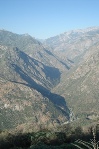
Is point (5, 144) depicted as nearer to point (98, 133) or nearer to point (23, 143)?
point (23, 143)

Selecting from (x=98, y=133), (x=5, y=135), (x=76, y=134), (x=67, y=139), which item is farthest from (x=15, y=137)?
(x=98, y=133)

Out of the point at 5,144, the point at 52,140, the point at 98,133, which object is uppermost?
the point at 5,144

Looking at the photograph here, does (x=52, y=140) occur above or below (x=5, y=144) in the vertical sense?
below

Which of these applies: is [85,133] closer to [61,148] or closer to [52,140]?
[52,140]

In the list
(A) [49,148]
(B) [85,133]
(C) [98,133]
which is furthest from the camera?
(B) [85,133]

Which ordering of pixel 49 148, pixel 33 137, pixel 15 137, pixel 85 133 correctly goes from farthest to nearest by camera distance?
pixel 85 133 < pixel 15 137 < pixel 33 137 < pixel 49 148

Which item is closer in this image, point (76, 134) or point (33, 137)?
point (33, 137)

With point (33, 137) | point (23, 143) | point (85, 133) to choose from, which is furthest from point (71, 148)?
point (85, 133)

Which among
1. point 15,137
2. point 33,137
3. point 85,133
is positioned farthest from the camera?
point 85,133

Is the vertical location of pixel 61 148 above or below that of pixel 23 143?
below
